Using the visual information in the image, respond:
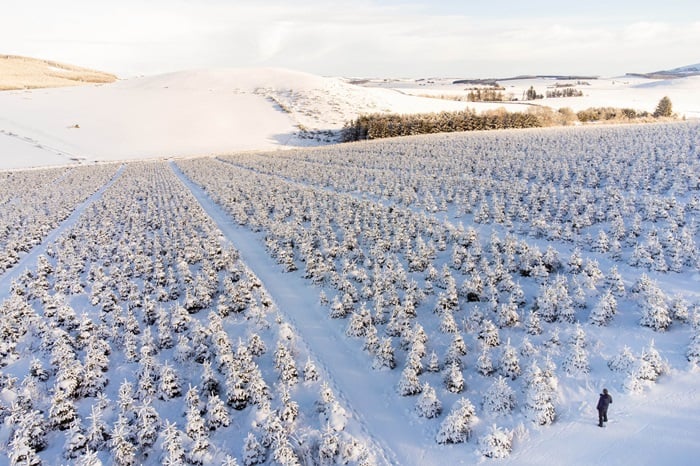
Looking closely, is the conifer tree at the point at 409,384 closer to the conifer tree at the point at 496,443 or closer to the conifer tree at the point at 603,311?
the conifer tree at the point at 496,443

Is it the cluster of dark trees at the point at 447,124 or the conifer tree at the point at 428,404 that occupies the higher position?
the cluster of dark trees at the point at 447,124

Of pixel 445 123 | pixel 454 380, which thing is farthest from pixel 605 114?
pixel 454 380

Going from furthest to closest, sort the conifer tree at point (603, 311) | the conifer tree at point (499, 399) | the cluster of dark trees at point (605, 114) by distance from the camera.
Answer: the cluster of dark trees at point (605, 114) < the conifer tree at point (603, 311) < the conifer tree at point (499, 399)

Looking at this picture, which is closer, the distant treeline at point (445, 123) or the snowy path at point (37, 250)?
the snowy path at point (37, 250)

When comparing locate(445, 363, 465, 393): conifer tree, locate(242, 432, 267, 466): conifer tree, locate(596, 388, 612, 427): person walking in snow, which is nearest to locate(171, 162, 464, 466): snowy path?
locate(445, 363, 465, 393): conifer tree

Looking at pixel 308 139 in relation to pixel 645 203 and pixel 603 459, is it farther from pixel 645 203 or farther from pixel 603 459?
pixel 603 459

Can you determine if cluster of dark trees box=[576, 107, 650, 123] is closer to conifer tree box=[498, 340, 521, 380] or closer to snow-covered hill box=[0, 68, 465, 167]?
snow-covered hill box=[0, 68, 465, 167]

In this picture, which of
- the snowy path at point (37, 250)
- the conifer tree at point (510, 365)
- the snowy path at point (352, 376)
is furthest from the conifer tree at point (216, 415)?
the snowy path at point (37, 250)
